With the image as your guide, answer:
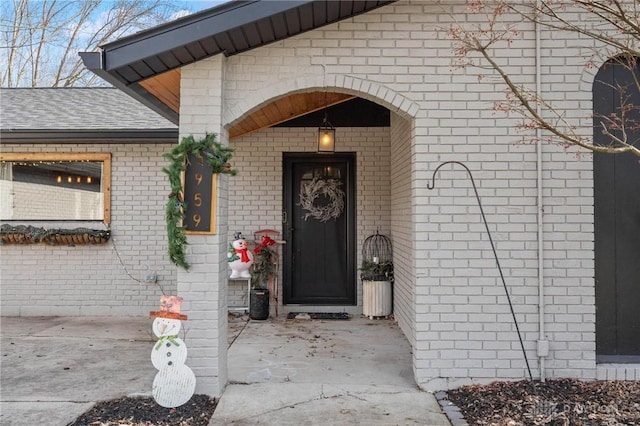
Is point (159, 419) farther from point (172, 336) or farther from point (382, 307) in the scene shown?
point (382, 307)

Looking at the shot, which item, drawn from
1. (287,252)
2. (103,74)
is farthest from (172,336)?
(287,252)

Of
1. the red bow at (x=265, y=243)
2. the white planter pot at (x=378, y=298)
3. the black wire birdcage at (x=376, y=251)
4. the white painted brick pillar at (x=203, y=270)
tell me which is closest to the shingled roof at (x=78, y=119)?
the red bow at (x=265, y=243)

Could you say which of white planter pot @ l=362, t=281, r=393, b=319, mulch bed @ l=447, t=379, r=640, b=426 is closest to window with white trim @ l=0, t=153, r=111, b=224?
white planter pot @ l=362, t=281, r=393, b=319

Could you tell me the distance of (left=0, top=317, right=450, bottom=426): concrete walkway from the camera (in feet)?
10.3

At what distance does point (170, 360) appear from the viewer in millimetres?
3219

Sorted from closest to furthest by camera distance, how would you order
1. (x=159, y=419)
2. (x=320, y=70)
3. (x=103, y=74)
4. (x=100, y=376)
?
(x=159, y=419) → (x=103, y=74) → (x=320, y=70) → (x=100, y=376)

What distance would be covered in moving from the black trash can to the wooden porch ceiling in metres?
2.19

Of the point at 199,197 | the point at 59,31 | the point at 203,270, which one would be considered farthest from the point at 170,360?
the point at 59,31

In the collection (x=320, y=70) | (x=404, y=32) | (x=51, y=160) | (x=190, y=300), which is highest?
(x=404, y=32)

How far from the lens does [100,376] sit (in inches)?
152

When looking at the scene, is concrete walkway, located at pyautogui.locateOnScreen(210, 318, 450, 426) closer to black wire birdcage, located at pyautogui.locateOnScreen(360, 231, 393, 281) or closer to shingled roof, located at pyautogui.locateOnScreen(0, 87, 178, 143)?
black wire birdcage, located at pyautogui.locateOnScreen(360, 231, 393, 281)

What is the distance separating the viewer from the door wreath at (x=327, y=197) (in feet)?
21.5

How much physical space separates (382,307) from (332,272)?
0.91m

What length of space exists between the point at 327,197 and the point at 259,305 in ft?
5.94
